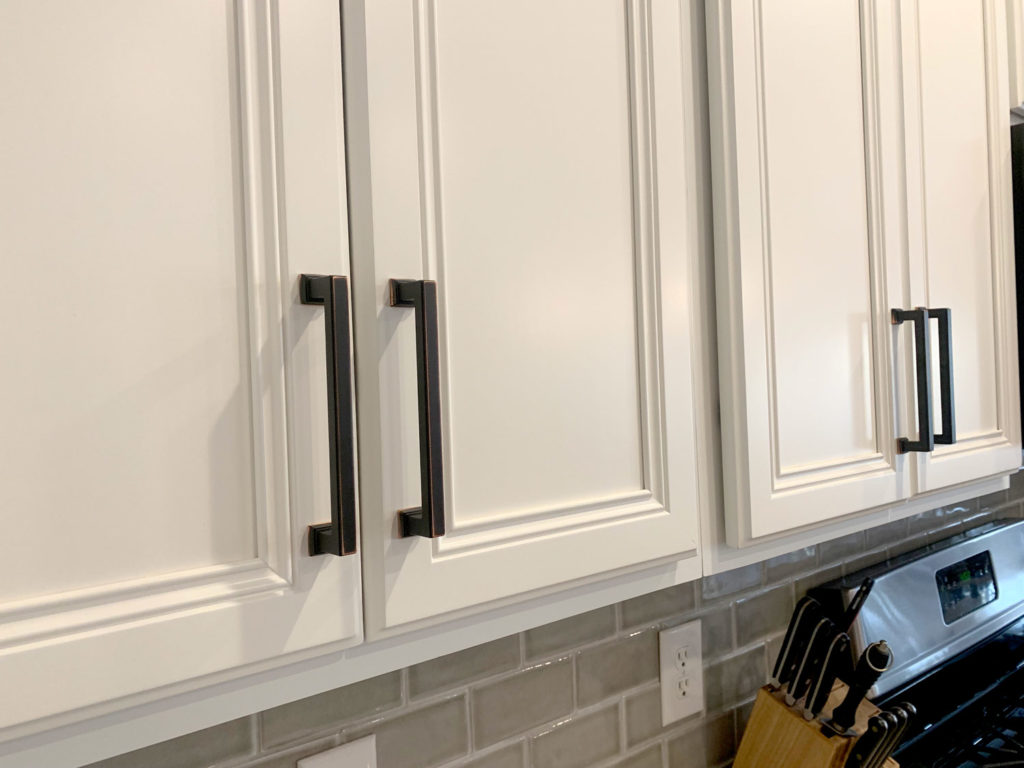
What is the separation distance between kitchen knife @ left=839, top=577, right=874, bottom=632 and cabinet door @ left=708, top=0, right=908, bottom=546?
0.29m

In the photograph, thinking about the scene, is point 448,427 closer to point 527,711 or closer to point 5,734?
point 5,734

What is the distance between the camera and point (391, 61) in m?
0.59

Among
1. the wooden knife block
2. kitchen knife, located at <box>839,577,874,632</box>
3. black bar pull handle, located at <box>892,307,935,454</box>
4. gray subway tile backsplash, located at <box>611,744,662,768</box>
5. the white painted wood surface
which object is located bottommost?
gray subway tile backsplash, located at <box>611,744,662,768</box>

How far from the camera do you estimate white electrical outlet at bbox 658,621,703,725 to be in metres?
1.22

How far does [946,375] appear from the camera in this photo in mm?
1064

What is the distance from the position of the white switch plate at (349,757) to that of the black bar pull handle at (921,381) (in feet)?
2.52

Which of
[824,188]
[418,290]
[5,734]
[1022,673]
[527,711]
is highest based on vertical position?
[824,188]

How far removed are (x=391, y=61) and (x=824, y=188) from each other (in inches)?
23.7

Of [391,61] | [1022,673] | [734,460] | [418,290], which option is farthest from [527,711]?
[1022,673]

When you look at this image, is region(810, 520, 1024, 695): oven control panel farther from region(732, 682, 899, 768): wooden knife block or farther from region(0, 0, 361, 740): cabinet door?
region(0, 0, 361, 740): cabinet door

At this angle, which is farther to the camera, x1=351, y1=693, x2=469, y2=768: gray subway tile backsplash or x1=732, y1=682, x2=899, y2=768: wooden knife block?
x1=732, y1=682, x2=899, y2=768: wooden knife block

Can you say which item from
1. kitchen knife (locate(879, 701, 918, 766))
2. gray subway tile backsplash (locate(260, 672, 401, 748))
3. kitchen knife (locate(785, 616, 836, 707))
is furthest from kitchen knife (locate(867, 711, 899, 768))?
gray subway tile backsplash (locate(260, 672, 401, 748))

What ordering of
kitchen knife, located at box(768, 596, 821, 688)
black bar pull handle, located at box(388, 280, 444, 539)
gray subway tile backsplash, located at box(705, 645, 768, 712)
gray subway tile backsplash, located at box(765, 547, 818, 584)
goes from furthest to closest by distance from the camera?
gray subway tile backsplash, located at box(765, 547, 818, 584) < gray subway tile backsplash, located at box(705, 645, 768, 712) < kitchen knife, located at box(768, 596, 821, 688) < black bar pull handle, located at box(388, 280, 444, 539)

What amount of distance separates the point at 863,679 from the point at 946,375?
436 millimetres
